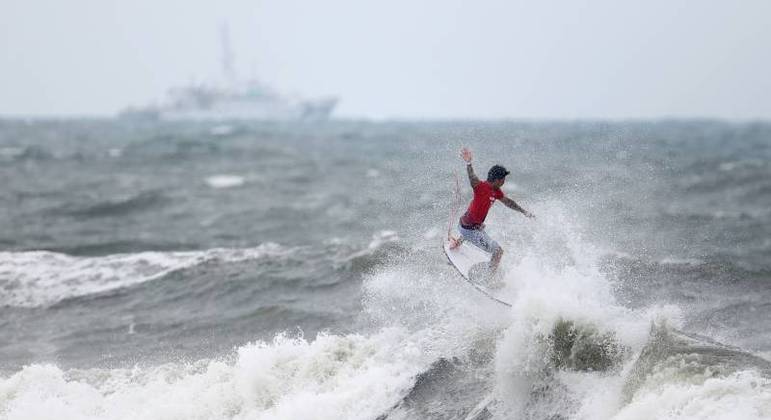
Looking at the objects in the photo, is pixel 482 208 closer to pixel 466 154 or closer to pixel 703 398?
pixel 466 154

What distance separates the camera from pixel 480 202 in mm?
11320

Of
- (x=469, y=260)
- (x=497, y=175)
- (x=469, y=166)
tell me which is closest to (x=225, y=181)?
(x=469, y=260)

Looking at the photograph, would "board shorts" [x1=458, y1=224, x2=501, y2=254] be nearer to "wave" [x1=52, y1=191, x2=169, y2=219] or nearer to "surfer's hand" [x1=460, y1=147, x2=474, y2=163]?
"surfer's hand" [x1=460, y1=147, x2=474, y2=163]

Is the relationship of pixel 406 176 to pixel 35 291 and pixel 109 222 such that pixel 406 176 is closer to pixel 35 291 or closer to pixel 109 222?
pixel 109 222

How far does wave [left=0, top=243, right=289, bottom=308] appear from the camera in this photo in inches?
627

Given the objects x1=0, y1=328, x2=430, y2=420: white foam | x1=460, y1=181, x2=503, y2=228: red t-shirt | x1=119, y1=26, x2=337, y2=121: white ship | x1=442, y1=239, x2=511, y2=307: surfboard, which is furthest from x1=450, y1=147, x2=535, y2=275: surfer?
x1=119, y1=26, x2=337, y2=121: white ship

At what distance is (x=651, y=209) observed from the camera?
2427 centimetres

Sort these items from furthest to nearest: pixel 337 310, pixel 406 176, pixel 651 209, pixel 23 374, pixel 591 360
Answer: pixel 406 176, pixel 651 209, pixel 337 310, pixel 23 374, pixel 591 360

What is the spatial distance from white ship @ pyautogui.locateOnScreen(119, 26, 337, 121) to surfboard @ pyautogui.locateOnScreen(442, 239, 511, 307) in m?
177

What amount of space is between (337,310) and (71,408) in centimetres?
522

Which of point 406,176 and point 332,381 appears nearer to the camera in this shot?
point 332,381

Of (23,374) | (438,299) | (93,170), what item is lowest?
(93,170)

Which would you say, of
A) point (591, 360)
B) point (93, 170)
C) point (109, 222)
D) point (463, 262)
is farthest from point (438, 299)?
point (93, 170)

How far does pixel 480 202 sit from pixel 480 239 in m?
0.53
